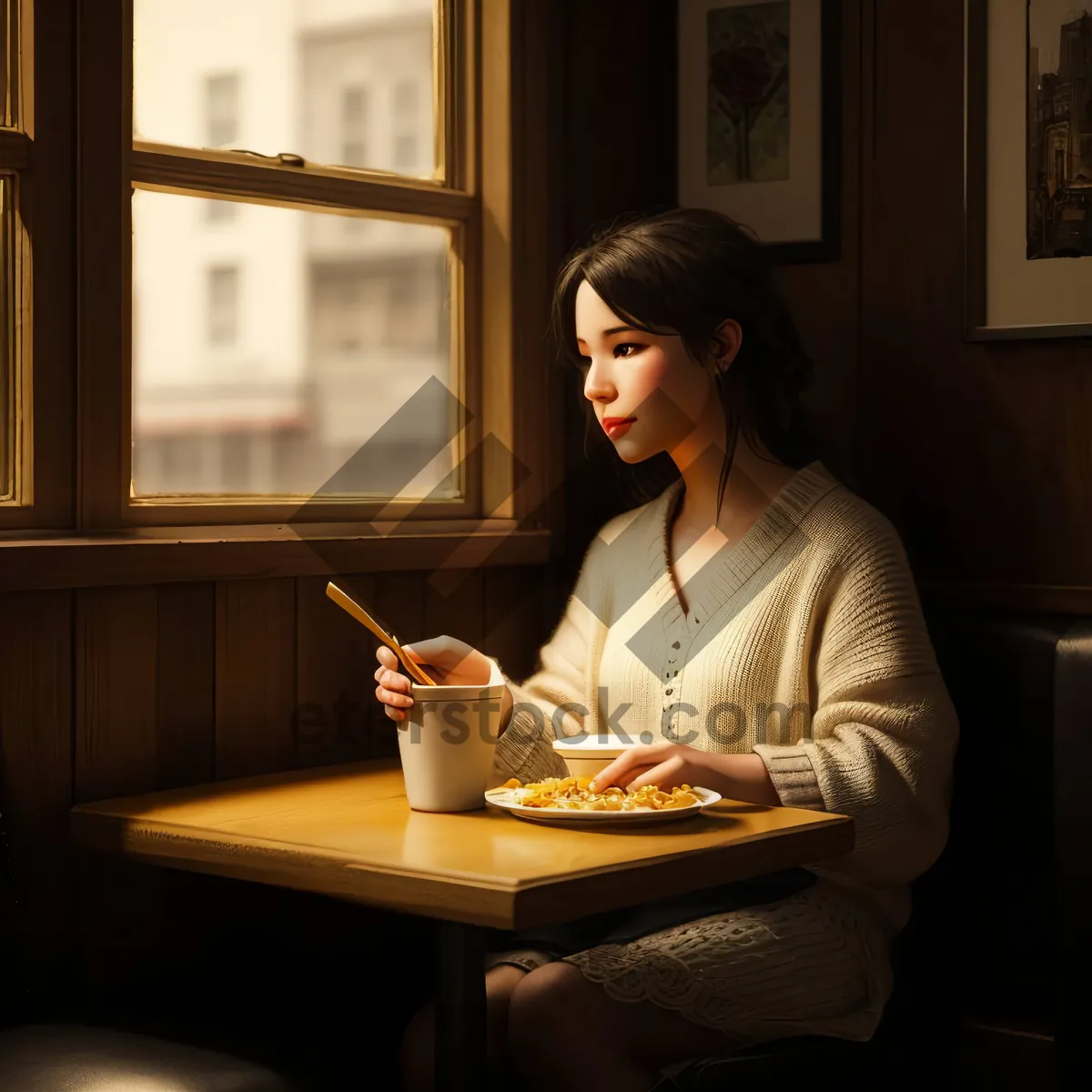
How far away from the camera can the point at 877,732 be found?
6.02 feet

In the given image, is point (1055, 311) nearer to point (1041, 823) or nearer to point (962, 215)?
point (962, 215)

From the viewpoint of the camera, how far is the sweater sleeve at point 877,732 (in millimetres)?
1778

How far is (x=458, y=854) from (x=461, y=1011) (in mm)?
152

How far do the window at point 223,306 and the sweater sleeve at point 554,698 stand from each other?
613mm

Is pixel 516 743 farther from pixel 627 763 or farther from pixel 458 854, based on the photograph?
pixel 458 854

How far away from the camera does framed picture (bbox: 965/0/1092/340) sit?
2.13 metres

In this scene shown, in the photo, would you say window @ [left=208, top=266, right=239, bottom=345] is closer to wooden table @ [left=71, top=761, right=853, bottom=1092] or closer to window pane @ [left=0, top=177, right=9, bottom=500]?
window pane @ [left=0, top=177, right=9, bottom=500]

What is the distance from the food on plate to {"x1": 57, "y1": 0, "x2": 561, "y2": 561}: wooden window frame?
55cm

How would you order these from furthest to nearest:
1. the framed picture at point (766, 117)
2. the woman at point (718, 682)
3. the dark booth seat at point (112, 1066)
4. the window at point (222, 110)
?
the framed picture at point (766, 117) → the window at point (222, 110) → the woman at point (718, 682) → the dark booth seat at point (112, 1066)

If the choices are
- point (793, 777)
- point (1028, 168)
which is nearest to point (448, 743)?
point (793, 777)

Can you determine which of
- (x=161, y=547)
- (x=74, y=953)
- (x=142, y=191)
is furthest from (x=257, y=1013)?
(x=142, y=191)

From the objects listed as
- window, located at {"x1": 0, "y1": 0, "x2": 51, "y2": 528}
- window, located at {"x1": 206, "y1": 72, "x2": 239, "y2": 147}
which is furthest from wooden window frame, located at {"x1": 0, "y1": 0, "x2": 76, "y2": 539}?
window, located at {"x1": 206, "y1": 72, "x2": 239, "y2": 147}

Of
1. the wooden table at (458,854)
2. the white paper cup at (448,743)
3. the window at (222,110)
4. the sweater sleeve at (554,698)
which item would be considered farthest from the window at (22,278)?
the sweater sleeve at (554,698)

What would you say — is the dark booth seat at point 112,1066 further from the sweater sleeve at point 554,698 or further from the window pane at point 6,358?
the window pane at point 6,358
